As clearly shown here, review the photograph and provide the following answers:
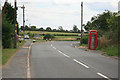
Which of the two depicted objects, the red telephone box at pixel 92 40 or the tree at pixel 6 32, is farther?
the red telephone box at pixel 92 40

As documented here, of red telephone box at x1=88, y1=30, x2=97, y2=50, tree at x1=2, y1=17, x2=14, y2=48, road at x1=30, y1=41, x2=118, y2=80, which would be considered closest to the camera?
road at x1=30, y1=41, x2=118, y2=80

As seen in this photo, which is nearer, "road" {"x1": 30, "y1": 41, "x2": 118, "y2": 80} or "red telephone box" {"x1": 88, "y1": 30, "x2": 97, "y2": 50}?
"road" {"x1": 30, "y1": 41, "x2": 118, "y2": 80}

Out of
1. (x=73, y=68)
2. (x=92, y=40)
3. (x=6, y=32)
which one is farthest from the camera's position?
(x=92, y=40)

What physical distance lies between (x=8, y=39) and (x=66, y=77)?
21.4 metres

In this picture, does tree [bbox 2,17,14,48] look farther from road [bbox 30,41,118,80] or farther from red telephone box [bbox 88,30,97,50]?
road [bbox 30,41,118,80]

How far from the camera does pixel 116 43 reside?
2745 centimetres

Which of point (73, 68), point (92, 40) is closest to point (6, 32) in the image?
point (92, 40)

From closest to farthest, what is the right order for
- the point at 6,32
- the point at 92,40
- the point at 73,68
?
the point at 73,68
the point at 6,32
the point at 92,40

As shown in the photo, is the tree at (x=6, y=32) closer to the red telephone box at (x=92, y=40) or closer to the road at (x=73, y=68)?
the red telephone box at (x=92, y=40)

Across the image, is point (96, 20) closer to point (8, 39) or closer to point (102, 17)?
point (102, 17)

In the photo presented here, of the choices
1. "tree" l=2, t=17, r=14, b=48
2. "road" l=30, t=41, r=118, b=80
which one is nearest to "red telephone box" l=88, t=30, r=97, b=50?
"tree" l=2, t=17, r=14, b=48

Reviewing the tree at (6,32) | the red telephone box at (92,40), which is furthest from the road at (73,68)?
the red telephone box at (92,40)

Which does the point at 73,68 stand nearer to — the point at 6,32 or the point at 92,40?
the point at 6,32

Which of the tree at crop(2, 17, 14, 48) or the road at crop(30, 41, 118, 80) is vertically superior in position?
the tree at crop(2, 17, 14, 48)
